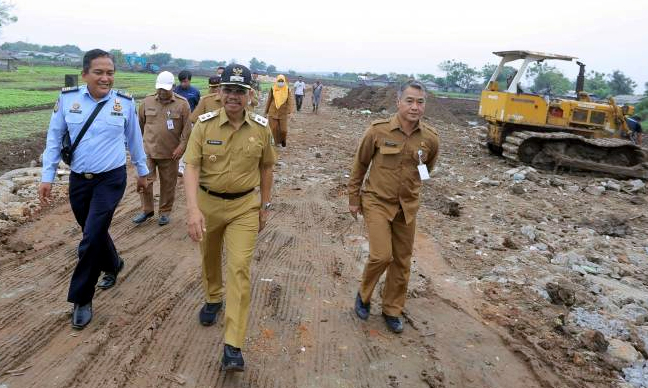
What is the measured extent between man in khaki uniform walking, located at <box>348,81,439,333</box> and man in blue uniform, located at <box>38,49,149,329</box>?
1.94m

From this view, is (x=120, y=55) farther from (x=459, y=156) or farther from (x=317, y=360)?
(x=317, y=360)

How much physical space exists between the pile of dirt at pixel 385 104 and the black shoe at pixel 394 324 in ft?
72.6

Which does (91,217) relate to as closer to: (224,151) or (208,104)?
(224,151)

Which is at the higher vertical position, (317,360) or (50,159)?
(50,159)

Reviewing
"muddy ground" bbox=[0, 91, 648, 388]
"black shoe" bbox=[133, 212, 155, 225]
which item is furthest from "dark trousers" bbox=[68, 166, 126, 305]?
"black shoe" bbox=[133, 212, 155, 225]

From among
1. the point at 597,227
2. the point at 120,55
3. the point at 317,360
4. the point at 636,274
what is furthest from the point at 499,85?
the point at 120,55

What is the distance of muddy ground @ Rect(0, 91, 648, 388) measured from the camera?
3545 mm

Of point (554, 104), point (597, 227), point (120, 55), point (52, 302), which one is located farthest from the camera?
point (120, 55)

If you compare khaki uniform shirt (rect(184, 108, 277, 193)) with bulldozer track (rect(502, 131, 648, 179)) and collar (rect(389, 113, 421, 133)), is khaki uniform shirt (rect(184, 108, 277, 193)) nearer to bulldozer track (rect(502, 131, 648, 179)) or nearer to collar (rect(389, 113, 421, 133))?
collar (rect(389, 113, 421, 133))

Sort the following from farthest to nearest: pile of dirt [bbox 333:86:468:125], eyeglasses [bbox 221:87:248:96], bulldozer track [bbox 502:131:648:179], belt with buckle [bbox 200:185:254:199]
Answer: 1. pile of dirt [bbox 333:86:468:125]
2. bulldozer track [bbox 502:131:648:179]
3. belt with buckle [bbox 200:185:254:199]
4. eyeglasses [bbox 221:87:248:96]

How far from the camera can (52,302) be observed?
4.27 meters

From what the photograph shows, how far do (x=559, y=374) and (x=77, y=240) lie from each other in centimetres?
498

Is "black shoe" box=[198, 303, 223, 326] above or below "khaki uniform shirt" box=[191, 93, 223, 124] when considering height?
below

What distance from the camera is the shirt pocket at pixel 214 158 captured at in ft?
11.3
